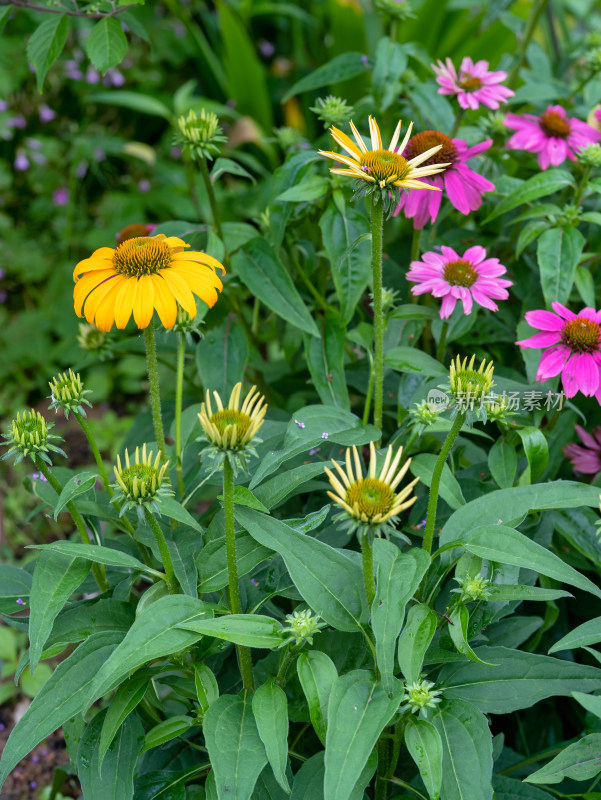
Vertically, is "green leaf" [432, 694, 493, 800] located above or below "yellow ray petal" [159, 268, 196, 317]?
below

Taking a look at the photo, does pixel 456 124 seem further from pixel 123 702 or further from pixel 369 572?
pixel 123 702

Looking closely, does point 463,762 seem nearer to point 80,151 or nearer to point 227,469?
point 227,469

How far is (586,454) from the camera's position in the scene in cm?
125

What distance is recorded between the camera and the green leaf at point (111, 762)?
2.94 feet

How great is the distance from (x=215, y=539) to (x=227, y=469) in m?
0.18

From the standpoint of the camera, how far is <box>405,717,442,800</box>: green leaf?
→ 0.75 meters

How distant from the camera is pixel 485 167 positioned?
144 centimetres

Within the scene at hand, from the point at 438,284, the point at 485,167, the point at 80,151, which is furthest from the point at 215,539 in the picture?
the point at 80,151

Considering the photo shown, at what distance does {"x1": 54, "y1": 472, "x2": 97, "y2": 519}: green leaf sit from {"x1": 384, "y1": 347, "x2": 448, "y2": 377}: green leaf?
0.48 m

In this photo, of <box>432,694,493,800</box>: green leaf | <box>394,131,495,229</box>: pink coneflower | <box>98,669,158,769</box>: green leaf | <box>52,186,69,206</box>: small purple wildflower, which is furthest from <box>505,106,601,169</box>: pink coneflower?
<box>52,186,69,206</box>: small purple wildflower

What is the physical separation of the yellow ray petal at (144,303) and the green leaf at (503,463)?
52 cm

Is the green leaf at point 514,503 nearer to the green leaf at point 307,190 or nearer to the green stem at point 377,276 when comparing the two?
the green stem at point 377,276

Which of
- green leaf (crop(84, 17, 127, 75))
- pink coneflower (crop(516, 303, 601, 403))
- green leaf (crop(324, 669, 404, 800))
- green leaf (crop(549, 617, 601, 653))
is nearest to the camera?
green leaf (crop(324, 669, 404, 800))

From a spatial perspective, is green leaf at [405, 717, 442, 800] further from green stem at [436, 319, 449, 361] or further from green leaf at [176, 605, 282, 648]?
green stem at [436, 319, 449, 361]
